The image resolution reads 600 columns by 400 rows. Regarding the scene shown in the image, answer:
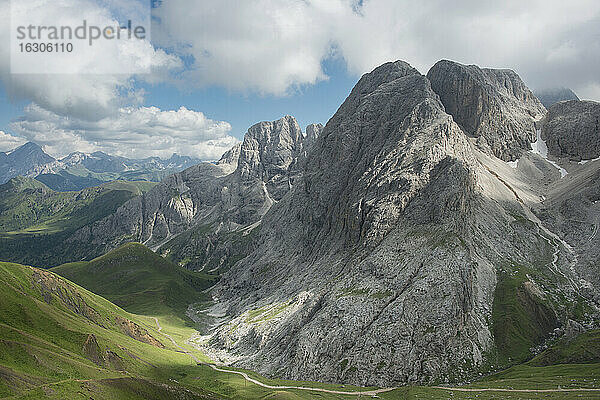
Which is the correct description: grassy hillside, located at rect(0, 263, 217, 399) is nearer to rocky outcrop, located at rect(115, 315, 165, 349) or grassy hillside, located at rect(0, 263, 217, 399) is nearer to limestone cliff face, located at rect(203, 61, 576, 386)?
rocky outcrop, located at rect(115, 315, 165, 349)

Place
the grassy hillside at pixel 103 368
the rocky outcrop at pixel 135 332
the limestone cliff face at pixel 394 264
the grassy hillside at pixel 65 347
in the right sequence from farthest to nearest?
the rocky outcrop at pixel 135 332, the limestone cliff face at pixel 394 264, the grassy hillside at pixel 103 368, the grassy hillside at pixel 65 347

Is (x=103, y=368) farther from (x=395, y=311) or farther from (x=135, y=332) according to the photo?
(x=395, y=311)

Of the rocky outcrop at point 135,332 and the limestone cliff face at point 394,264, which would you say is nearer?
the limestone cliff face at point 394,264

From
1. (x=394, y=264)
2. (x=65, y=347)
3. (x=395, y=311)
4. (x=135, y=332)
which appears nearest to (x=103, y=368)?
(x=65, y=347)

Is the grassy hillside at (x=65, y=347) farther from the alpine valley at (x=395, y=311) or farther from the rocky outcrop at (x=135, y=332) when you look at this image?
the alpine valley at (x=395, y=311)

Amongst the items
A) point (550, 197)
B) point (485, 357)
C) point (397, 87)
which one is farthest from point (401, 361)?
point (397, 87)

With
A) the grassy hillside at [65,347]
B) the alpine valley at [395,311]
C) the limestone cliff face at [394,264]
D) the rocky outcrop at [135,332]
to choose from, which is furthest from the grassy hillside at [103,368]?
the limestone cliff face at [394,264]

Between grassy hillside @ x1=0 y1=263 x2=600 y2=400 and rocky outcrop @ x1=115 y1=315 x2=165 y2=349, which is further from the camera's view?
rocky outcrop @ x1=115 y1=315 x2=165 y2=349

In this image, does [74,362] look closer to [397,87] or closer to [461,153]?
[461,153]

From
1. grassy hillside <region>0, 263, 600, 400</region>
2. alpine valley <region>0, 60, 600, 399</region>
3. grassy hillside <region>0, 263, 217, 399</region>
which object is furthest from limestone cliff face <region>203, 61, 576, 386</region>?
grassy hillside <region>0, 263, 217, 399</region>
